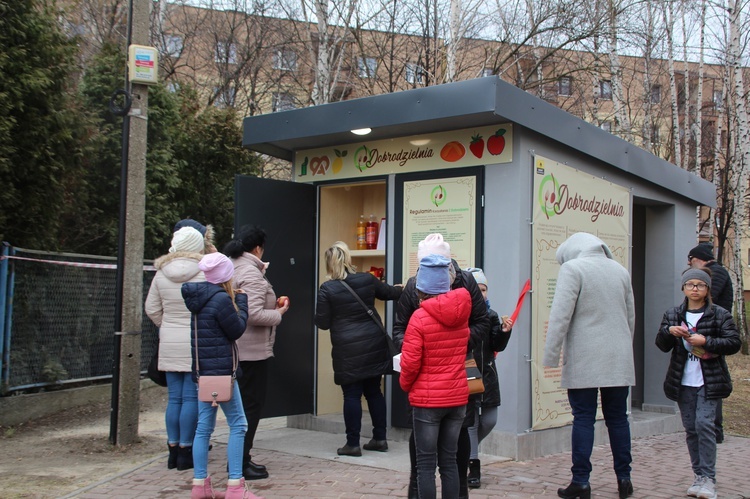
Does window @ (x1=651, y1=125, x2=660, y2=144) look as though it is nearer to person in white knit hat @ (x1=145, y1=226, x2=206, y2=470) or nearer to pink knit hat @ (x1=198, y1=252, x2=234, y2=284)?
person in white knit hat @ (x1=145, y1=226, x2=206, y2=470)

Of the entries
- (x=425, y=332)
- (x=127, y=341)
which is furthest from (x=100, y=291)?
(x=425, y=332)

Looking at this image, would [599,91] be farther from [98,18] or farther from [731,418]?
[98,18]

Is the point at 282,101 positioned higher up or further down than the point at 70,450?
higher up

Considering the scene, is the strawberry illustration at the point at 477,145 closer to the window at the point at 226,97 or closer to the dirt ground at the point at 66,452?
the dirt ground at the point at 66,452

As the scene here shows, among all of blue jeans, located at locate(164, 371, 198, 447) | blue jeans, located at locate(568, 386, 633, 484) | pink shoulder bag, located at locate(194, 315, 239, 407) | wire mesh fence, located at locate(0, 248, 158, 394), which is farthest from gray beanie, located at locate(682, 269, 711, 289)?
wire mesh fence, located at locate(0, 248, 158, 394)

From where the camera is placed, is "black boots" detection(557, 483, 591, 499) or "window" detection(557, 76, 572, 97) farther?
"window" detection(557, 76, 572, 97)

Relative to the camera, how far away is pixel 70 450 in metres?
6.71

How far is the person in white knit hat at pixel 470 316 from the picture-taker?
4.45 m

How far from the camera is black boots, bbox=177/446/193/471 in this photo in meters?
5.68

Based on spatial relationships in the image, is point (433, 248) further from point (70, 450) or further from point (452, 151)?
point (70, 450)

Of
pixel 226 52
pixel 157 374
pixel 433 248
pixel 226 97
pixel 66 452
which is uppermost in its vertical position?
pixel 226 52

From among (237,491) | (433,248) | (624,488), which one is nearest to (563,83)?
(624,488)

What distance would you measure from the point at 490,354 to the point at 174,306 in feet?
8.15

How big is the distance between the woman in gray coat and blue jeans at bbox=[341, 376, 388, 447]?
1.80m
